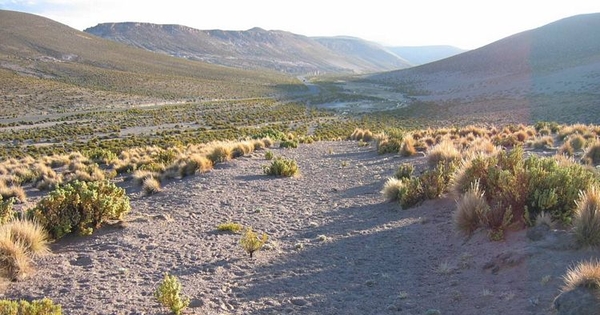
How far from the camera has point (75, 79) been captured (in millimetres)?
81750

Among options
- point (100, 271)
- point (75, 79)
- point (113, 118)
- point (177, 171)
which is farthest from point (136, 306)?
point (75, 79)

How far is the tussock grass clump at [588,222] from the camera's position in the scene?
4.83 metres

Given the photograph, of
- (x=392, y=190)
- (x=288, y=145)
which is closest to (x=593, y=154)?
(x=392, y=190)

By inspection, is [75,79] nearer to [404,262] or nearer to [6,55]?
[6,55]

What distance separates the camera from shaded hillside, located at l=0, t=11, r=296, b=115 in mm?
63781

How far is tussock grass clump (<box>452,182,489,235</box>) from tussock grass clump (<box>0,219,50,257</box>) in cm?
580

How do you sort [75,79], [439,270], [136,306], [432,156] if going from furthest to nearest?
1. [75,79]
2. [432,156]
3. [439,270]
4. [136,306]

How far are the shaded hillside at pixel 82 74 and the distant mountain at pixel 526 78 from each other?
36.2 meters

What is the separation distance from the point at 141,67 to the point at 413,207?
10722 centimetres

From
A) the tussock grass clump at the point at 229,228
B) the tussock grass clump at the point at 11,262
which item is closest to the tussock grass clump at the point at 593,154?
the tussock grass clump at the point at 229,228

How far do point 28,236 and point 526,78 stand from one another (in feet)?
240

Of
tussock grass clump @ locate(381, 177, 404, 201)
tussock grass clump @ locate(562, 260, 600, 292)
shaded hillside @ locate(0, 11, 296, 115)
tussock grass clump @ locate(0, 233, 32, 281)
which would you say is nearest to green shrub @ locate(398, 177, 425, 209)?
tussock grass clump @ locate(381, 177, 404, 201)

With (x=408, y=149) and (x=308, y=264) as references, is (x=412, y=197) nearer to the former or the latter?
(x=308, y=264)

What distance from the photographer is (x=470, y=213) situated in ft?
20.7
